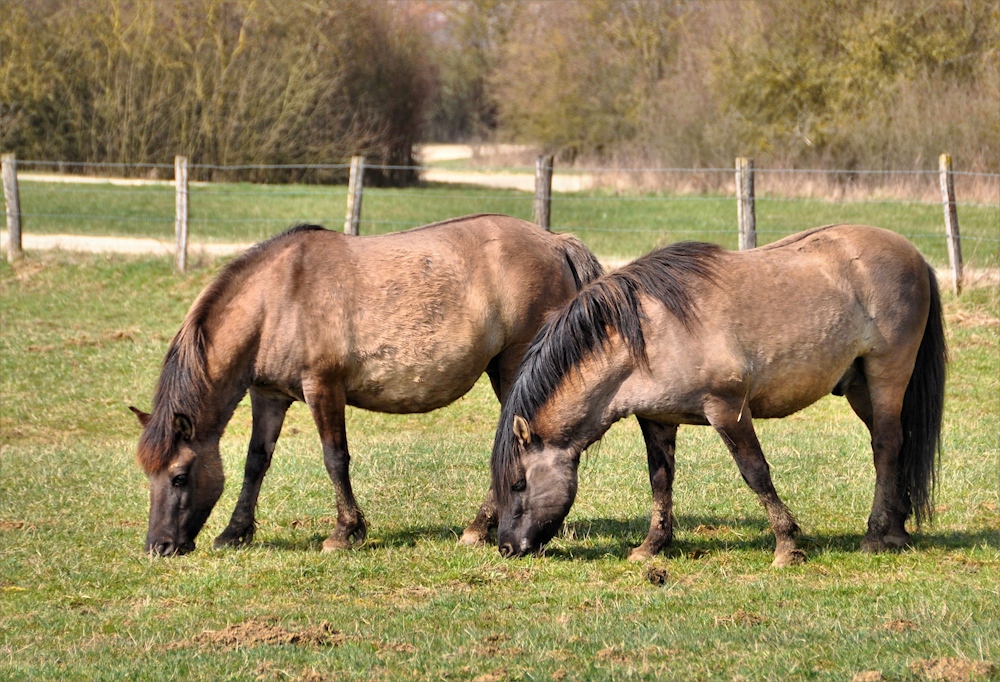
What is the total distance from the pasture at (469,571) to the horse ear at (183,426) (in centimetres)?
71

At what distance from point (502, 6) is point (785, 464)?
59.6 meters

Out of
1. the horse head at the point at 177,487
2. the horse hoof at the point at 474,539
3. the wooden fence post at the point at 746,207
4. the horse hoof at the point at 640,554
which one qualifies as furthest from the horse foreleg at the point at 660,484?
the wooden fence post at the point at 746,207

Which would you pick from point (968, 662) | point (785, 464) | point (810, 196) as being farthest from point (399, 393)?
point (810, 196)

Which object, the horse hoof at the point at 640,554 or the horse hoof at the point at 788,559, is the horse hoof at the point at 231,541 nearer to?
the horse hoof at the point at 640,554

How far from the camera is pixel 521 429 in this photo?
626 centimetres

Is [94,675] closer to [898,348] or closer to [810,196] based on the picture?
[898,348]

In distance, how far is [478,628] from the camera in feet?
16.9

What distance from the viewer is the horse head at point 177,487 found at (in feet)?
21.8

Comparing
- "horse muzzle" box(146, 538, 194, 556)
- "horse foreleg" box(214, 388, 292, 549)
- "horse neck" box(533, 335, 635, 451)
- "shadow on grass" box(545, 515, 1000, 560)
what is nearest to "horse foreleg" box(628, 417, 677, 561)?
"shadow on grass" box(545, 515, 1000, 560)

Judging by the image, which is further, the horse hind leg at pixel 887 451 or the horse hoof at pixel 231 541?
the horse hoof at pixel 231 541

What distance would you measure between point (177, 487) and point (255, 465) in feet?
1.86

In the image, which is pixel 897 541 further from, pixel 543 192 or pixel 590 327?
pixel 543 192

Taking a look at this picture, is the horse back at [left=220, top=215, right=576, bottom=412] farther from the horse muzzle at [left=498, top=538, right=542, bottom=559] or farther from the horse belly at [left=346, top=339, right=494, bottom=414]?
the horse muzzle at [left=498, top=538, right=542, bottom=559]

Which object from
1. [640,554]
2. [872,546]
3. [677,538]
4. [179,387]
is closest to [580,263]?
[677,538]
